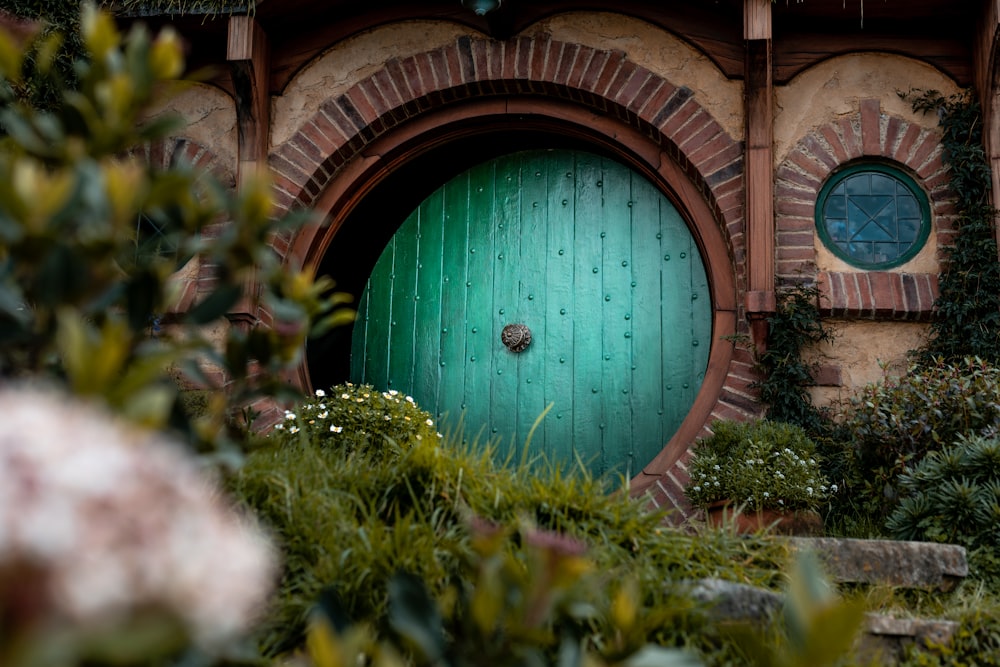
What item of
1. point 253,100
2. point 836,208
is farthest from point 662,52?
point 253,100

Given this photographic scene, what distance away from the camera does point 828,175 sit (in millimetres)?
5039

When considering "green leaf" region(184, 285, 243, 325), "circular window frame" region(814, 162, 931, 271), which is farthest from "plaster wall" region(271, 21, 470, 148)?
"green leaf" region(184, 285, 243, 325)

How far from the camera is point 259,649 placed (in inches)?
83.7

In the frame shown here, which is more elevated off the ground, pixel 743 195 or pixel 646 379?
pixel 743 195

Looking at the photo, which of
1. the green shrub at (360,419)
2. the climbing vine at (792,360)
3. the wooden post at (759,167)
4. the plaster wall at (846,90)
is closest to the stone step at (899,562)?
the climbing vine at (792,360)

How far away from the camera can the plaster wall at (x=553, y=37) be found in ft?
17.1

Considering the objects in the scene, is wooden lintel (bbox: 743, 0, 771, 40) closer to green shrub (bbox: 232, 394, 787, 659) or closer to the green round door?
the green round door

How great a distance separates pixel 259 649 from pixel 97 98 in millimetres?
1272

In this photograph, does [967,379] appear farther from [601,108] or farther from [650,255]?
[601,108]

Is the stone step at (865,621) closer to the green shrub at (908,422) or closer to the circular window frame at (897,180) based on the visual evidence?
the green shrub at (908,422)

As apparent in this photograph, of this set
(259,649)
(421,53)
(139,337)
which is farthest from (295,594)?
(421,53)

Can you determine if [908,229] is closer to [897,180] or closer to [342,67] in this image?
[897,180]

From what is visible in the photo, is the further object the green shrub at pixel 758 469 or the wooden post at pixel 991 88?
the wooden post at pixel 991 88

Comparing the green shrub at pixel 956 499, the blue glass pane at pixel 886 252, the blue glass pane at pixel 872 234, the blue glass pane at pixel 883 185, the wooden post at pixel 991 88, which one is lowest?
the green shrub at pixel 956 499
